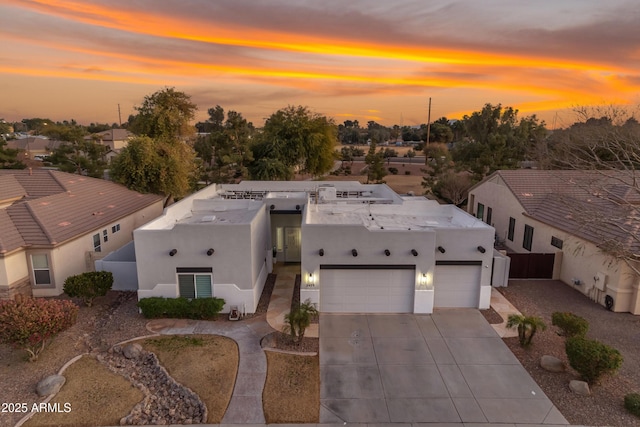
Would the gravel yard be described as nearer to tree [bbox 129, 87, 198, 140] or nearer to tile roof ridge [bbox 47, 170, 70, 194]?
tile roof ridge [bbox 47, 170, 70, 194]

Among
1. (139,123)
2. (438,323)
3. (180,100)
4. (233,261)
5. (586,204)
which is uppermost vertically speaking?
(180,100)

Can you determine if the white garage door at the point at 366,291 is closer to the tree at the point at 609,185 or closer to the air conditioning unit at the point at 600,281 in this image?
the tree at the point at 609,185

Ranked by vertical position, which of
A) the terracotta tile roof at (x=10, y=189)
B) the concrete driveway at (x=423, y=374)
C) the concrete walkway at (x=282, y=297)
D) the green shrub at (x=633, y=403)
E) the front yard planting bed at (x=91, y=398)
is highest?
the terracotta tile roof at (x=10, y=189)

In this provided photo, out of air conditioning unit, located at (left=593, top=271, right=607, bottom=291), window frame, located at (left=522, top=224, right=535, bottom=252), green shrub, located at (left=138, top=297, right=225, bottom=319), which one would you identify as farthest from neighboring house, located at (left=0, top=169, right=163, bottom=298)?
window frame, located at (left=522, top=224, right=535, bottom=252)

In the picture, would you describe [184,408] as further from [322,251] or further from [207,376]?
[322,251]

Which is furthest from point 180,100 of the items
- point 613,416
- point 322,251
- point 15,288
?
point 613,416

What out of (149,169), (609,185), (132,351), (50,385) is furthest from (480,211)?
(50,385)

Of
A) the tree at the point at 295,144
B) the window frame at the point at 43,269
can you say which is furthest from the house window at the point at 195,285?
the tree at the point at 295,144
